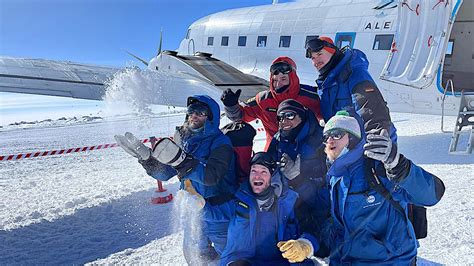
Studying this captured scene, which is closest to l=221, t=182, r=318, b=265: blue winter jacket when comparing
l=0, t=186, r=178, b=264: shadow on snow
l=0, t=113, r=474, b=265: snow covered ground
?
l=0, t=113, r=474, b=265: snow covered ground

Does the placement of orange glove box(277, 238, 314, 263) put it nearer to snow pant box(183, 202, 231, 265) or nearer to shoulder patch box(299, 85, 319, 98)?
snow pant box(183, 202, 231, 265)

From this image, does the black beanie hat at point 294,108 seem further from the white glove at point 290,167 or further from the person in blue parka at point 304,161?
the white glove at point 290,167

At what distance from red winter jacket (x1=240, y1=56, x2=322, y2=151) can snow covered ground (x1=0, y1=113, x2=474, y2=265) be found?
1.73m

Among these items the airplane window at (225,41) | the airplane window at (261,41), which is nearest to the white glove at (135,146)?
the airplane window at (261,41)

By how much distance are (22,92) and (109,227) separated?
3012 millimetres

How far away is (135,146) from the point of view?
2.87 m

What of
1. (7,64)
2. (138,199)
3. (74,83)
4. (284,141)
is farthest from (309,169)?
Answer: (7,64)

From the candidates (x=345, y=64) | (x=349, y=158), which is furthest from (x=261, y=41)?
(x=349, y=158)

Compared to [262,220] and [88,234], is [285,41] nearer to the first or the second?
[88,234]

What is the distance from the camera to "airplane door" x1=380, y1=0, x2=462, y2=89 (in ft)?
22.9

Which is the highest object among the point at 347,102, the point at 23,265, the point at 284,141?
the point at 347,102

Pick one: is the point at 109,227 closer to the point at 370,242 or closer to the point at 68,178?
the point at 68,178

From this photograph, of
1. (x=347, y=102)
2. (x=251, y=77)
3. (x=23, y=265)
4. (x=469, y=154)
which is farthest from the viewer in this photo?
(x=251, y=77)

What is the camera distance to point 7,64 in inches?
292
